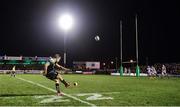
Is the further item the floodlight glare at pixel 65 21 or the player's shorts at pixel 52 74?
the floodlight glare at pixel 65 21

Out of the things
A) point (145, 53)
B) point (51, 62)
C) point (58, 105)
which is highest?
point (145, 53)

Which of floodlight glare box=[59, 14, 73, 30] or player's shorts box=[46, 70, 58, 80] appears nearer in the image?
player's shorts box=[46, 70, 58, 80]

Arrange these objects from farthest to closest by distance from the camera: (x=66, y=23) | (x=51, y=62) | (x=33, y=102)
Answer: (x=66, y=23)
(x=51, y=62)
(x=33, y=102)

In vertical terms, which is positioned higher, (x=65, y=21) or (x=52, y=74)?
(x=65, y=21)

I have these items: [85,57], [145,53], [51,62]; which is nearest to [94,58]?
[85,57]

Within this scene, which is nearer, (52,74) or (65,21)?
(52,74)

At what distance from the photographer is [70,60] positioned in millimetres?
115438

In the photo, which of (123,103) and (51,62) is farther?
(51,62)

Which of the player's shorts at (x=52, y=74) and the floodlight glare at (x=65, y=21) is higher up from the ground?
the floodlight glare at (x=65, y=21)

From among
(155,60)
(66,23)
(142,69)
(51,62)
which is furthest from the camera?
(155,60)

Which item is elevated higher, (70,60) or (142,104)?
(70,60)

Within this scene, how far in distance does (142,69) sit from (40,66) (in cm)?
3325

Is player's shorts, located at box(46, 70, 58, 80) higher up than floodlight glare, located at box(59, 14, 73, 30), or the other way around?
floodlight glare, located at box(59, 14, 73, 30)

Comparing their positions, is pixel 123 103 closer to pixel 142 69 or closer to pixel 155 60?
pixel 142 69
